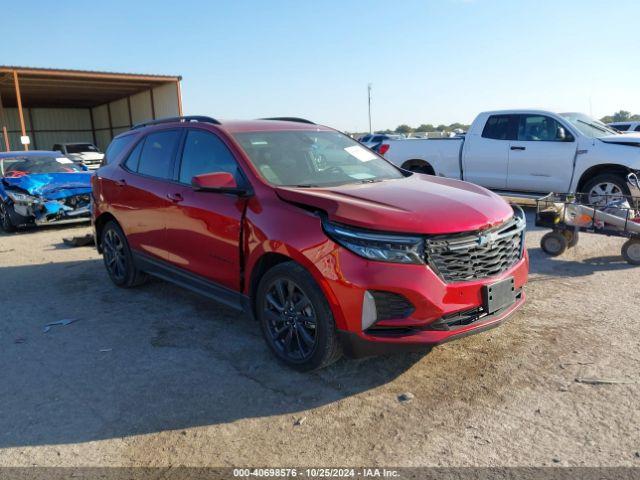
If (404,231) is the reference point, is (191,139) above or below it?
above

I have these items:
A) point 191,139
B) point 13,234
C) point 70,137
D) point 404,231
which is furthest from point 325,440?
point 70,137

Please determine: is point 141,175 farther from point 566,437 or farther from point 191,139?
point 566,437

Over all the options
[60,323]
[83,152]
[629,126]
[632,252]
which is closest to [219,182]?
[60,323]

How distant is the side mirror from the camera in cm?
388

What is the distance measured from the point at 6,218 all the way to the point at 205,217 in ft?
25.1

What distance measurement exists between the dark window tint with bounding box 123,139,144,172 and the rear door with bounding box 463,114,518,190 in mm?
6855

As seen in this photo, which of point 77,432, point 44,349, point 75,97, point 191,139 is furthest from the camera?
point 75,97

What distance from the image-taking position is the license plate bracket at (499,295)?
11.2 ft

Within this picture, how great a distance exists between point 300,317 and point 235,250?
810 millimetres

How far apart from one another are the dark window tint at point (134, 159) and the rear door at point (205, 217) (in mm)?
949

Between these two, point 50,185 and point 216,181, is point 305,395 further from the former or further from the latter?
point 50,185

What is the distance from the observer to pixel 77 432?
3.11 metres

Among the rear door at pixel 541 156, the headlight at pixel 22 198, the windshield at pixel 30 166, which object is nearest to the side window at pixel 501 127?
the rear door at pixel 541 156

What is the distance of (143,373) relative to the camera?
3.84 m
